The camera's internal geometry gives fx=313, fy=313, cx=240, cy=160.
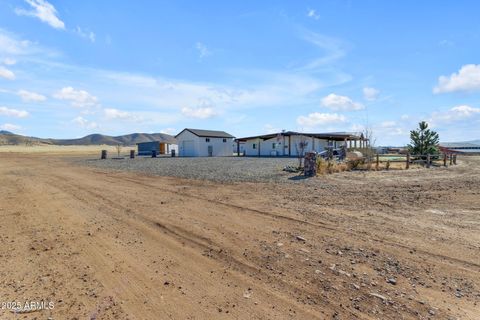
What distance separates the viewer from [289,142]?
43.4 metres

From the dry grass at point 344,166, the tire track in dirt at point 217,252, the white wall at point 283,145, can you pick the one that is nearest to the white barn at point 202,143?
the white wall at point 283,145

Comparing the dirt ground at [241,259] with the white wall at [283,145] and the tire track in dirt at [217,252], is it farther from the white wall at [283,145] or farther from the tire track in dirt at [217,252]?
the white wall at [283,145]

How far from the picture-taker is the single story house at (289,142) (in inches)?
1647

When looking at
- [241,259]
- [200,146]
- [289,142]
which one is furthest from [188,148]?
[241,259]

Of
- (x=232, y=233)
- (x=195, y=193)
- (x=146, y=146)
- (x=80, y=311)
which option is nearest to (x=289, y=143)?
(x=146, y=146)

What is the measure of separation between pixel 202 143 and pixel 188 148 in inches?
97.4

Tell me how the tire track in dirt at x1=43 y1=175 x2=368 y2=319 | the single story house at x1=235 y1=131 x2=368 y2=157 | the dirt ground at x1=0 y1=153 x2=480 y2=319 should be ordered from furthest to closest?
the single story house at x1=235 y1=131 x2=368 y2=157 < the tire track in dirt at x1=43 y1=175 x2=368 y2=319 < the dirt ground at x1=0 y1=153 x2=480 y2=319

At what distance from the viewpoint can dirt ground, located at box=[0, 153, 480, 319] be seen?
334 cm

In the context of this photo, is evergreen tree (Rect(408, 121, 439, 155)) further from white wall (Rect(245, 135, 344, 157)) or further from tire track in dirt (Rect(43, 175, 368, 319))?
tire track in dirt (Rect(43, 175, 368, 319))

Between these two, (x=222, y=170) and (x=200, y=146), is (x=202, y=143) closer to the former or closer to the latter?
(x=200, y=146)

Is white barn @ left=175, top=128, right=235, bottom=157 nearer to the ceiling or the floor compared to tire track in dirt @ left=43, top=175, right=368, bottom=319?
nearer to the ceiling

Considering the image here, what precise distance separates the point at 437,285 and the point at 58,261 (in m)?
5.02

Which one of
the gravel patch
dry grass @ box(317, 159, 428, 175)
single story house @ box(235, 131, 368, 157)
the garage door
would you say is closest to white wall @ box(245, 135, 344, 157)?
single story house @ box(235, 131, 368, 157)

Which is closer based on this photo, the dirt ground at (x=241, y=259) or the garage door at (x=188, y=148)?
the dirt ground at (x=241, y=259)
